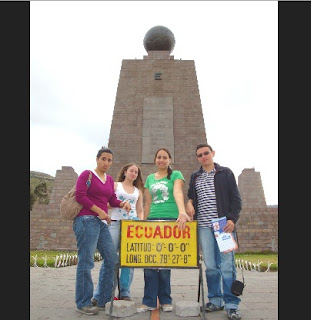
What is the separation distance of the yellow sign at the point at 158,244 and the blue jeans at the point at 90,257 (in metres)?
0.32

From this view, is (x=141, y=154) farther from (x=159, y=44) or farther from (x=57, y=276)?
(x=57, y=276)

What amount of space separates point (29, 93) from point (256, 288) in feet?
16.1

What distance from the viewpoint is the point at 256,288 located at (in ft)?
18.1

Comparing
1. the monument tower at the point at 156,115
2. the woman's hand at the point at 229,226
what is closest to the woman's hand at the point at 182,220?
the woman's hand at the point at 229,226

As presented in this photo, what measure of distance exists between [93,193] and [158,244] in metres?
1.00

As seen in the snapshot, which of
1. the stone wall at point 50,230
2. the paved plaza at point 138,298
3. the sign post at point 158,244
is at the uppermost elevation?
the sign post at point 158,244

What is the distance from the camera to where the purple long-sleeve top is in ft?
12.2

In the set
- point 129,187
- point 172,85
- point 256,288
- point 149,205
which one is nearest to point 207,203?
point 149,205

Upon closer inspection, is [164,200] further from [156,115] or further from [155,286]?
[156,115]

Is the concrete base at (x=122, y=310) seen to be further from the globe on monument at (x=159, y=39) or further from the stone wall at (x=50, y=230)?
the globe on monument at (x=159, y=39)

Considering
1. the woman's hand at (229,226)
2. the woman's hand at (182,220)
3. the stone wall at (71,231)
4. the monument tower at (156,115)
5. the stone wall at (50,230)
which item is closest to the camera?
the woman's hand at (182,220)

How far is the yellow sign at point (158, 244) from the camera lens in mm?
3693

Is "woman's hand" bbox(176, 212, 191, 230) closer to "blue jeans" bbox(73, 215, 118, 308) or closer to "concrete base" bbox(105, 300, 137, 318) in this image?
"blue jeans" bbox(73, 215, 118, 308)

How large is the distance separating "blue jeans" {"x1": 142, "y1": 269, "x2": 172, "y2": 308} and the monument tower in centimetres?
1090
